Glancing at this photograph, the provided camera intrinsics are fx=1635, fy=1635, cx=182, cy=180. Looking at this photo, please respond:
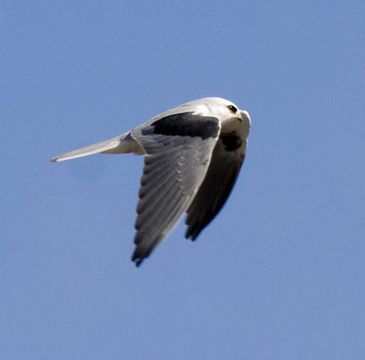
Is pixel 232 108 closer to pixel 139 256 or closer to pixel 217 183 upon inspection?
pixel 217 183

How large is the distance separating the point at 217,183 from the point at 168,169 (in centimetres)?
254

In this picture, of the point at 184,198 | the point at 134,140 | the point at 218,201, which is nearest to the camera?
the point at 184,198

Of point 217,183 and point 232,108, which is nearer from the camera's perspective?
point 232,108

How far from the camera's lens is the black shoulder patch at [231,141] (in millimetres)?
17172

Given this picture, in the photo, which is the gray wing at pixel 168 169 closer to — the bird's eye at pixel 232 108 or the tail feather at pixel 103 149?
the tail feather at pixel 103 149

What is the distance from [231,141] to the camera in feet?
56.4

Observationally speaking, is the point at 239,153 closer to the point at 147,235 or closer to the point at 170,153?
the point at 170,153

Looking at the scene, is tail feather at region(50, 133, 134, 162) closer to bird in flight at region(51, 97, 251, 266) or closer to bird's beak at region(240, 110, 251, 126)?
bird in flight at region(51, 97, 251, 266)

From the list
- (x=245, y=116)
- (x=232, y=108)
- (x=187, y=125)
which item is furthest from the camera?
(x=245, y=116)

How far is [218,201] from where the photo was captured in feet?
55.0

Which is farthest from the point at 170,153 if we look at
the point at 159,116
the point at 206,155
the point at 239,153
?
the point at 239,153

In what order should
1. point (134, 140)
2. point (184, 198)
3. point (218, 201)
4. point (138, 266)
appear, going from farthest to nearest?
point (218, 201) → point (134, 140) → point (184, 198) → point (138, 266)

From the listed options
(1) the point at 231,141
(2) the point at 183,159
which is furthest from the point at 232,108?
Answer: (2) the point at 183,159

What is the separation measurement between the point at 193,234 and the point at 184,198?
7.90 ft
